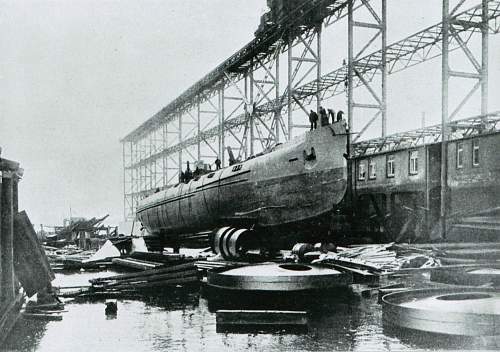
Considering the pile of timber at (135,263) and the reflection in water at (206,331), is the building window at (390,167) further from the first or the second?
the reflection in water at (206,331)

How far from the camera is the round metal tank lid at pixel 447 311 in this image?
5.60 meters

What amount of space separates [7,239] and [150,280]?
375 cm

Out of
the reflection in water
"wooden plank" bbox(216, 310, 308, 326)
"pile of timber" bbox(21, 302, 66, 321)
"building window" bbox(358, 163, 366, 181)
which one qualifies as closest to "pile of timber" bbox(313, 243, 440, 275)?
the reflection in water

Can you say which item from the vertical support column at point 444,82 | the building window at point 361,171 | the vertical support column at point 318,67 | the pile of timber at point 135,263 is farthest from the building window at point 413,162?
the pile of timber at point 135,263

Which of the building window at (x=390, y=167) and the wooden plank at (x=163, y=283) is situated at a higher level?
the building window at (x=390, y=167)

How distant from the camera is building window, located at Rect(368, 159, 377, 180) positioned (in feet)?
89.3

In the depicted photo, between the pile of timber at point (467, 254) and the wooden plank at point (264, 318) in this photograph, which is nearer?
the wooden plank at point (264, 318)

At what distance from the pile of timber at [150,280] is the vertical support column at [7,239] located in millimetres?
2543

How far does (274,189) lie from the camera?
15133mm

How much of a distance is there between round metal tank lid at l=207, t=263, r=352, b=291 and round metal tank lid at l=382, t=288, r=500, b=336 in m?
1.49

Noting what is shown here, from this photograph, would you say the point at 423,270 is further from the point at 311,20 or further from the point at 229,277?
the point at 311,20

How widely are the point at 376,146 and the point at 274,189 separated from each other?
1254 cm

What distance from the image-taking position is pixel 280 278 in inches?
322

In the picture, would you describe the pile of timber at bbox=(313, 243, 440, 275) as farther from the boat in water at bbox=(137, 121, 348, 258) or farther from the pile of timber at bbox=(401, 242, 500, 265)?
the boat in water at bbox=(137, 121, 348, 258)
